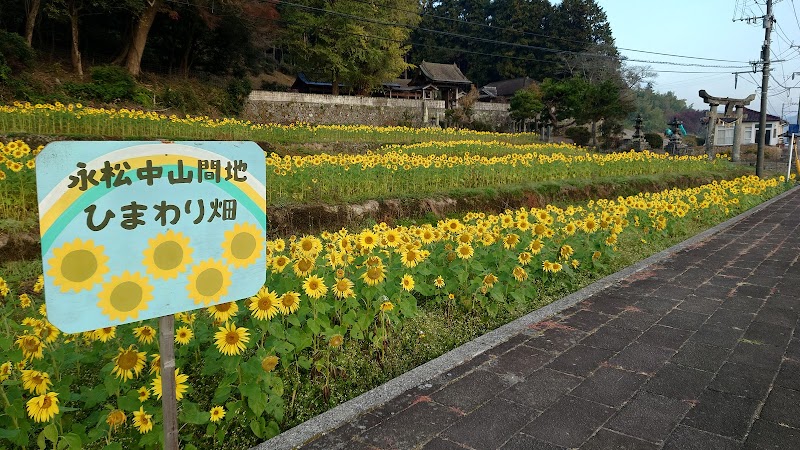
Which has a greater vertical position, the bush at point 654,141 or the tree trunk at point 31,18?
the tree trunk at point 31,18

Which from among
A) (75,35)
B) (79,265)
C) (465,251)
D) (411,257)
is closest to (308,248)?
(411,257)

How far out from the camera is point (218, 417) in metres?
2.20

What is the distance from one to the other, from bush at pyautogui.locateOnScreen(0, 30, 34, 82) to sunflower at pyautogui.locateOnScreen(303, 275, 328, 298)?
1892cm

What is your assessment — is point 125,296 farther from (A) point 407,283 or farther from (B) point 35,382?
(A) point 407,283

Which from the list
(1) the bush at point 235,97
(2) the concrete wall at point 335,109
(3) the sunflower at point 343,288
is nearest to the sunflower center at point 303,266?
(3) the sunflower at point 343,288

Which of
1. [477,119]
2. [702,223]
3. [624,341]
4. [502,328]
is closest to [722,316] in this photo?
[624,341]

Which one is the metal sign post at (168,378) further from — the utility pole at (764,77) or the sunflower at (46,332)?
the utility pole at (764,77)

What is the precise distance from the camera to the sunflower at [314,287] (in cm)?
276

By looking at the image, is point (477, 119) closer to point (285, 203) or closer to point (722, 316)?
point (285, 203)

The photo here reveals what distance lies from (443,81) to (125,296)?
40383mm

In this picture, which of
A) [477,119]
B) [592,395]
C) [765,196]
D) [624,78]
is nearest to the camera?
[592,395]

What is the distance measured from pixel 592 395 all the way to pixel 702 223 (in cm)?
764

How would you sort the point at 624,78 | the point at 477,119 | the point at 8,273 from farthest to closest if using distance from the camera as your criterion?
the point at 624,78 → the point at 477,119 → the point at 8,273

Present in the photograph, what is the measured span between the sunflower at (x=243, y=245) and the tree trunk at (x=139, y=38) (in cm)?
2304
